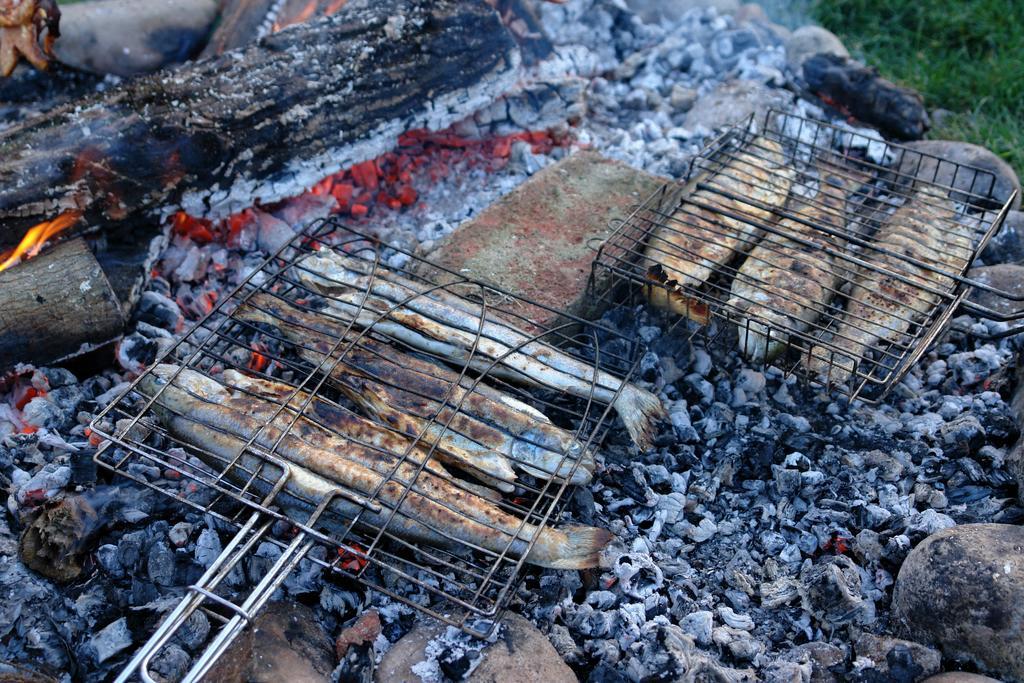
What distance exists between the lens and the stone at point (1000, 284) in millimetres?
4656

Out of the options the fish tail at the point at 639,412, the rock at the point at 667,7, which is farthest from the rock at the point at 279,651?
the rock at the point at 667,7

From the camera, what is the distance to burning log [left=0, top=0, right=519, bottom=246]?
4.43 meters

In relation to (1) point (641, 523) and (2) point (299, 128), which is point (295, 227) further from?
(1) point (641, 523)

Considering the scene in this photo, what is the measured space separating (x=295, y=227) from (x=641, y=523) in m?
3.00

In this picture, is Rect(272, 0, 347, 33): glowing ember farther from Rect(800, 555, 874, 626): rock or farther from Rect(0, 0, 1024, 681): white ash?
Rect(800, 555, 874, 626): rock

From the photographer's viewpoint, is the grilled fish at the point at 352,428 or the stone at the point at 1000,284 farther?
the stone at the point at 1000,284

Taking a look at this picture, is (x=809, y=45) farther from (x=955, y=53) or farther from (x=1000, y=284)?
(x=1000, y=284)

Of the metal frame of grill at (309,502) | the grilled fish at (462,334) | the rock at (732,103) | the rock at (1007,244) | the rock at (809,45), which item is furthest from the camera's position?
the rock at (809,45)

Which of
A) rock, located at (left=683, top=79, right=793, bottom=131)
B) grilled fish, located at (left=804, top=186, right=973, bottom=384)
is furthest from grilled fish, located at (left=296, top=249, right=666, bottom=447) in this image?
rock, located at (left=683, top=79, right=793, bottom=131)

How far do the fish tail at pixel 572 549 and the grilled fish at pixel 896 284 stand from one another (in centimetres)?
136

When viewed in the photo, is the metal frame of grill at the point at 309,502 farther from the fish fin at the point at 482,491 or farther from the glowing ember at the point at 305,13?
the glowing ember at the point at 305,13

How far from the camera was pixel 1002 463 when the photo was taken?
3820mm

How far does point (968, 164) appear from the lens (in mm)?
5684

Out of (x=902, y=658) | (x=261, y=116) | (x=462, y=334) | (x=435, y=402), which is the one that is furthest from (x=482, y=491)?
(x=261, y=116)
